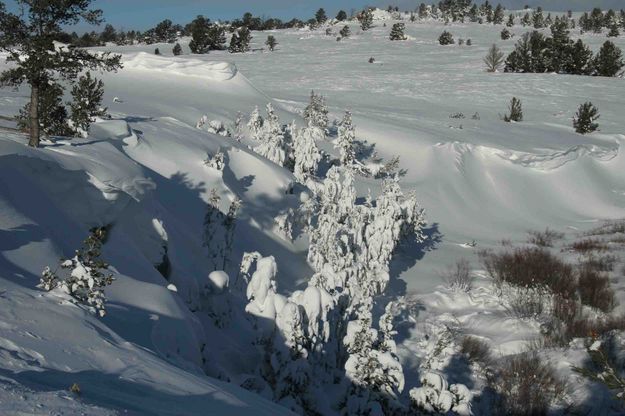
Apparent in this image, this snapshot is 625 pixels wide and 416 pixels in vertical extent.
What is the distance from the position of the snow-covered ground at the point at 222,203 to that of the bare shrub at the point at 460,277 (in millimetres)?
367

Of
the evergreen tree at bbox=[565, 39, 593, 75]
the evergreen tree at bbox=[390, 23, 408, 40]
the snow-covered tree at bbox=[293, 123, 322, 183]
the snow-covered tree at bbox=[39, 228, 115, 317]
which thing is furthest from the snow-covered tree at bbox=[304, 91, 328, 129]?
the evergreen tree at bbox=[390, 23, 408, 40]

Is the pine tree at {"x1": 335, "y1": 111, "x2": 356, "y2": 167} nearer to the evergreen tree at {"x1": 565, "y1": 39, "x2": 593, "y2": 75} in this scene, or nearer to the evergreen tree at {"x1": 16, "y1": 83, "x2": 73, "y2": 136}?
the evergreen tree at {"x1": 16, "y1": 83, "x2": 73, "y2": 136}

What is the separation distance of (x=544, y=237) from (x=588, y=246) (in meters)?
2.35

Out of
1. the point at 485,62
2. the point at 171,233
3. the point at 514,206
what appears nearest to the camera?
the point at 171,233

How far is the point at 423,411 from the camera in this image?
7.78 metres

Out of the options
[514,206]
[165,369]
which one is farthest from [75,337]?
[514,206]

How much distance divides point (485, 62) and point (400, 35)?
691 inches

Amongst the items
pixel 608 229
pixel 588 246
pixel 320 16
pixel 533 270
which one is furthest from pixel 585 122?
pixel 320 16

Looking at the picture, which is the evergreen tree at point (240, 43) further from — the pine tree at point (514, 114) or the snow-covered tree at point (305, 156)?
the snow-covered tree at point (305, 156)

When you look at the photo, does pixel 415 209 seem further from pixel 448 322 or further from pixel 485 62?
pixel 485 62

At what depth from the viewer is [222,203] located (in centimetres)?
1523

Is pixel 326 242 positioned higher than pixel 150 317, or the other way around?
pixel 150 317

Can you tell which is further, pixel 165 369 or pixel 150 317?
pixel 150 317

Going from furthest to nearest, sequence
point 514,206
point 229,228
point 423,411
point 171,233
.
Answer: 1. point 514,206
2. point 229,228
3. point 171,233
4. point 423,411
